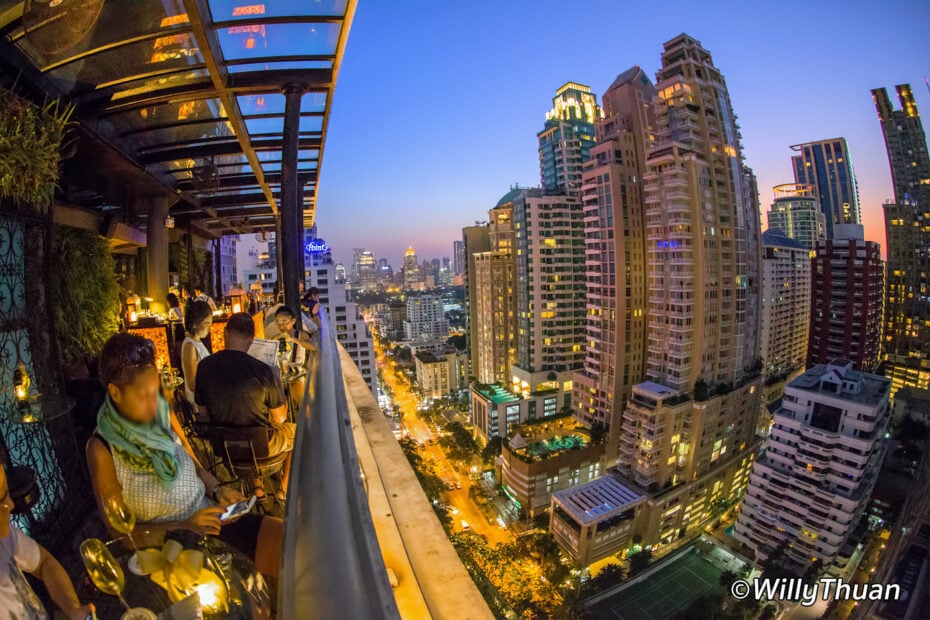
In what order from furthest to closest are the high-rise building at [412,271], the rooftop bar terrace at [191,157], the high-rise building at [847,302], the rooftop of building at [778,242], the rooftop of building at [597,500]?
the high-rise building at [412,271], the rooftop of building at [778,242], the high-rise building at [847,302], the rooftop of building at [597,500], the rooftop bar terrace at [191,157]

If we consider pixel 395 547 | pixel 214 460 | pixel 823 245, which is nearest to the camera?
pixel 395 547

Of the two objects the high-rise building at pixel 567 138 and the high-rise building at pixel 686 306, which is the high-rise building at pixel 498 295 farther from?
the high-rise building at pixel 686 306

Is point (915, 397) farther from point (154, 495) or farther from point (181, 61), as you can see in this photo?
point (181, 61)

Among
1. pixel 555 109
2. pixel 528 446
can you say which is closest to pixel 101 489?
pixel 528 446

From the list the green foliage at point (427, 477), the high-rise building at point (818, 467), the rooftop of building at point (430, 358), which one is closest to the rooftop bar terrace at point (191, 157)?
the green foliage at point (427, 477)

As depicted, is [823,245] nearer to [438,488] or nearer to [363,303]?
[438,488]

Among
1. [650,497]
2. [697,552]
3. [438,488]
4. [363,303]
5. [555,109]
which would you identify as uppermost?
[555,109]
